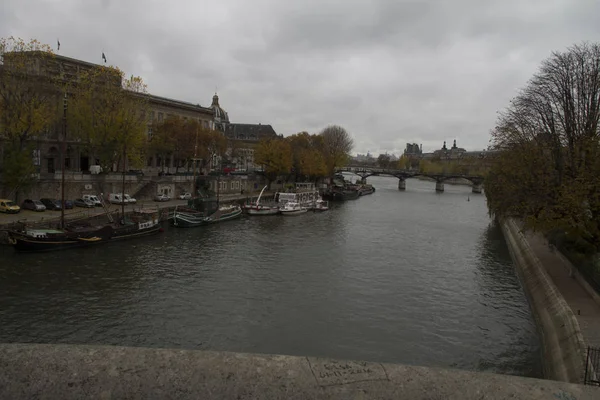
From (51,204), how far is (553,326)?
42.4 m

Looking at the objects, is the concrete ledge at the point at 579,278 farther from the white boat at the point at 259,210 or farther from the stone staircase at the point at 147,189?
the stone staircase at the point at 147,189

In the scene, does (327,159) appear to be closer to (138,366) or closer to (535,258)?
(535,258)

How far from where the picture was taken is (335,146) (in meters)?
110

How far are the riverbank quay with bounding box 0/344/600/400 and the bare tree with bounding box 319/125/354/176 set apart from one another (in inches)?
3711

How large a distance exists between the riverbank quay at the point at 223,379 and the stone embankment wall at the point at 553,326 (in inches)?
363

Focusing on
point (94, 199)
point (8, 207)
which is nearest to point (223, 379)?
point (8, 207)

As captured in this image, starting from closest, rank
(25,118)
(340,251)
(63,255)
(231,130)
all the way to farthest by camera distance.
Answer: (63,255) → (340,251) → (25,118) → (231,130)

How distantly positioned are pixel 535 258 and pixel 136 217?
33.3 meters

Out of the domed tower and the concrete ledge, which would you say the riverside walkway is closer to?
the concrete ledge

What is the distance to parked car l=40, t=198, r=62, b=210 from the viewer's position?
4275cm

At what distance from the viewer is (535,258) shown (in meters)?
29.5

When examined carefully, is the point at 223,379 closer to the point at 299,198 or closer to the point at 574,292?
the point at 574,292

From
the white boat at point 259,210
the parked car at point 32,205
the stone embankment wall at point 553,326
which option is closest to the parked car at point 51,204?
the parked car at point 32,205

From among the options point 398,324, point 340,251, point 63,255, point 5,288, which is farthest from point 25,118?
point 398,324
